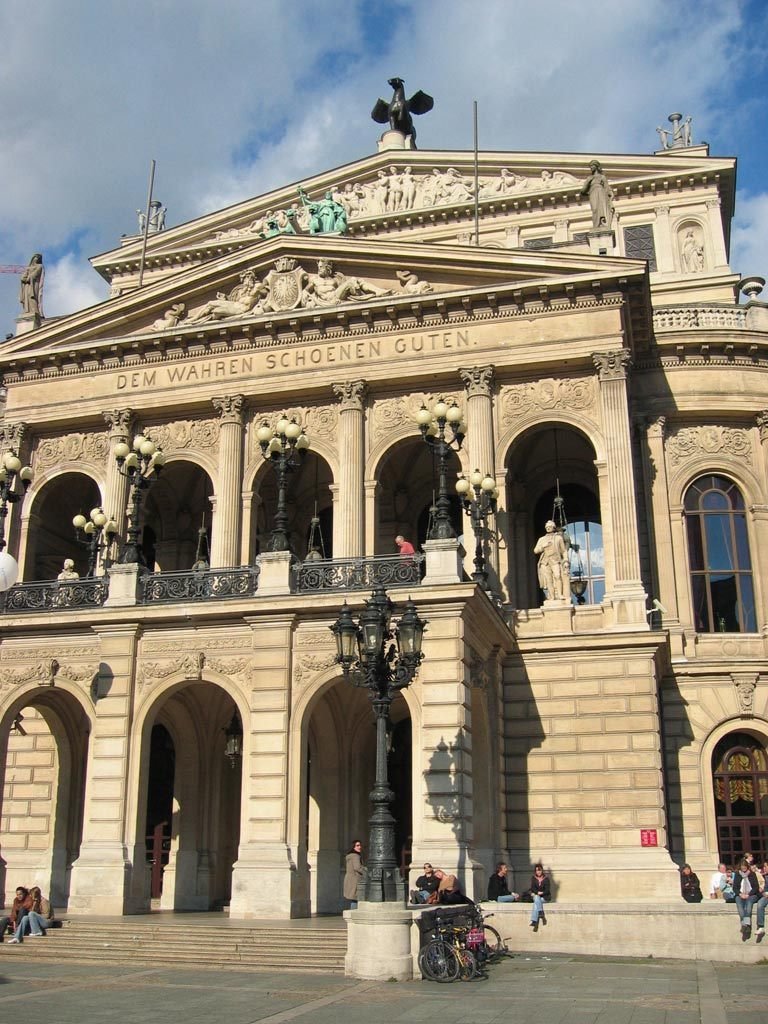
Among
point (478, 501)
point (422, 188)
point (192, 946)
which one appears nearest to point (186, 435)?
point (478, 501)

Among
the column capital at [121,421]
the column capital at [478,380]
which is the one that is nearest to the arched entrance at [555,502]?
the column capital at [478,380]

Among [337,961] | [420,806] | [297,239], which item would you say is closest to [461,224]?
[297,239]

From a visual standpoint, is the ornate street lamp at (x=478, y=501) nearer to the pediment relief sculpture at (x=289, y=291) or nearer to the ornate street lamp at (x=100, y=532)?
the pediment relief sculpture at (x=289, y=291)

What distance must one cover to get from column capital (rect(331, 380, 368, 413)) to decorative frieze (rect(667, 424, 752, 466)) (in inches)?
388

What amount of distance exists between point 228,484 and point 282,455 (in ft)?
28.4

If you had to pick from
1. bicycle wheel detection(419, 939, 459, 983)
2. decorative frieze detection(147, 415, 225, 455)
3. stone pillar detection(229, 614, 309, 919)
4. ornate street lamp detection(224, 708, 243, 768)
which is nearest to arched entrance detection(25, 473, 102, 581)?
decorative frieze detection(147, 415, 225, 455)

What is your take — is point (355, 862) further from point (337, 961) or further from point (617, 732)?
point (617, 732)

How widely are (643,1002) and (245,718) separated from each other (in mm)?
12256

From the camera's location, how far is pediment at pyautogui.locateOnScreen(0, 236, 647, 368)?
32.3 m

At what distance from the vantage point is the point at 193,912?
92.2ft

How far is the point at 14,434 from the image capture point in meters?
35.8

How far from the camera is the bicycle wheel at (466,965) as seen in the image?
17141 mm

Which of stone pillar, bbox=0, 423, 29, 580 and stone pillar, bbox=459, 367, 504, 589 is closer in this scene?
stone pillar, bbox=459, 367, 504, 589

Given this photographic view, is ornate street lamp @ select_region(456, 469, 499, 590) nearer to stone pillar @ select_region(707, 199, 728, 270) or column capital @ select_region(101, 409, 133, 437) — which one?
column capital @ select_region(101, 409, 133, 437)
